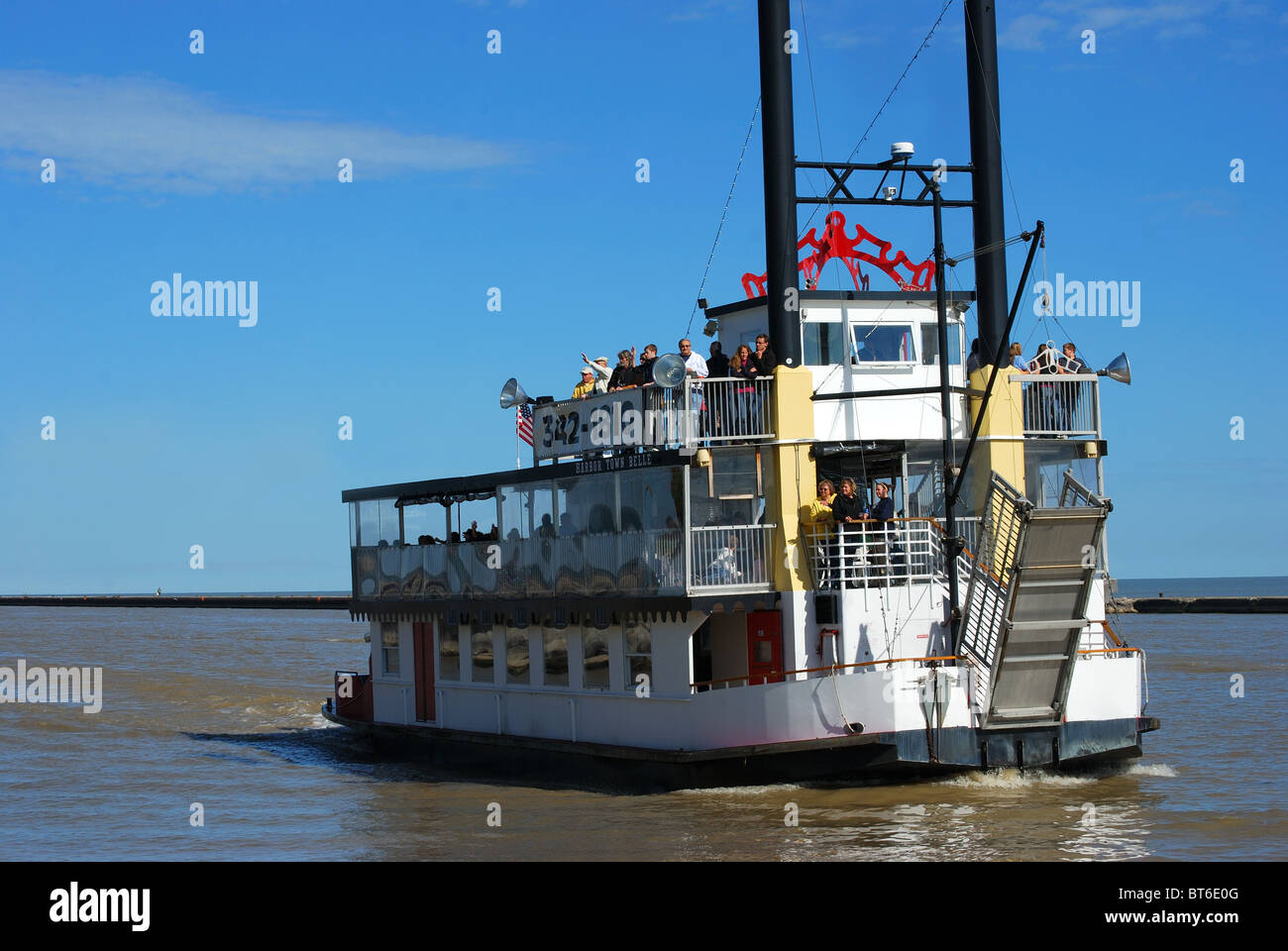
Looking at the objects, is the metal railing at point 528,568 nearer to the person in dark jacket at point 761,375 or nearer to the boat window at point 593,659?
the boat window at point 593,659

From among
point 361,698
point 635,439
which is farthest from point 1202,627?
point 635,439

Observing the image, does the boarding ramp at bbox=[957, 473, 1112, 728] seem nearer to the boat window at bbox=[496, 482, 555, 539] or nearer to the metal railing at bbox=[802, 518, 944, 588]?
the metal railing at bbox=[802, 518, 944, 588]

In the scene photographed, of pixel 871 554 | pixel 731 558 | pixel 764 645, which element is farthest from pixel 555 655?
pixel 871 554

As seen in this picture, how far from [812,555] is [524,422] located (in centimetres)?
609

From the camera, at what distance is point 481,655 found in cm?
2614

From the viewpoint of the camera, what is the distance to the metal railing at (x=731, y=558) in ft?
69.2

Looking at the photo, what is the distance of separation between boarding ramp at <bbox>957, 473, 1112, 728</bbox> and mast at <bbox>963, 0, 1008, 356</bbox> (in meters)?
5.25

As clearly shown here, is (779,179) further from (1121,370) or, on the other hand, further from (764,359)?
(1121,370)

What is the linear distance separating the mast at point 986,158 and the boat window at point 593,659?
7.64 meters

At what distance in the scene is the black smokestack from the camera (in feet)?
80.5

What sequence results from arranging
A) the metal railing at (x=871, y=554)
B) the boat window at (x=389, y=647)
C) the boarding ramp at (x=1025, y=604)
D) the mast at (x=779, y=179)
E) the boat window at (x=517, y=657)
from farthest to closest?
the boat window at (x=389, y=647)
the boat window at (x=517, y=657)
the mast at (x=779, y=179)
the metal railing at (x=871, y=554)
the boarding ramp at (x=1025, y=604)

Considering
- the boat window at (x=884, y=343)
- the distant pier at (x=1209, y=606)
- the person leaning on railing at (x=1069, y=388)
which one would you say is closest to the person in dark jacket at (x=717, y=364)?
the boat window at (x=884, y=343)

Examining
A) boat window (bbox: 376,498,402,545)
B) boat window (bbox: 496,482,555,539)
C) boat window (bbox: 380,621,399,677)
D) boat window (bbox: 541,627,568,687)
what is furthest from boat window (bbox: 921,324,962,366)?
boat window (bbox: 380,621,399,677)
